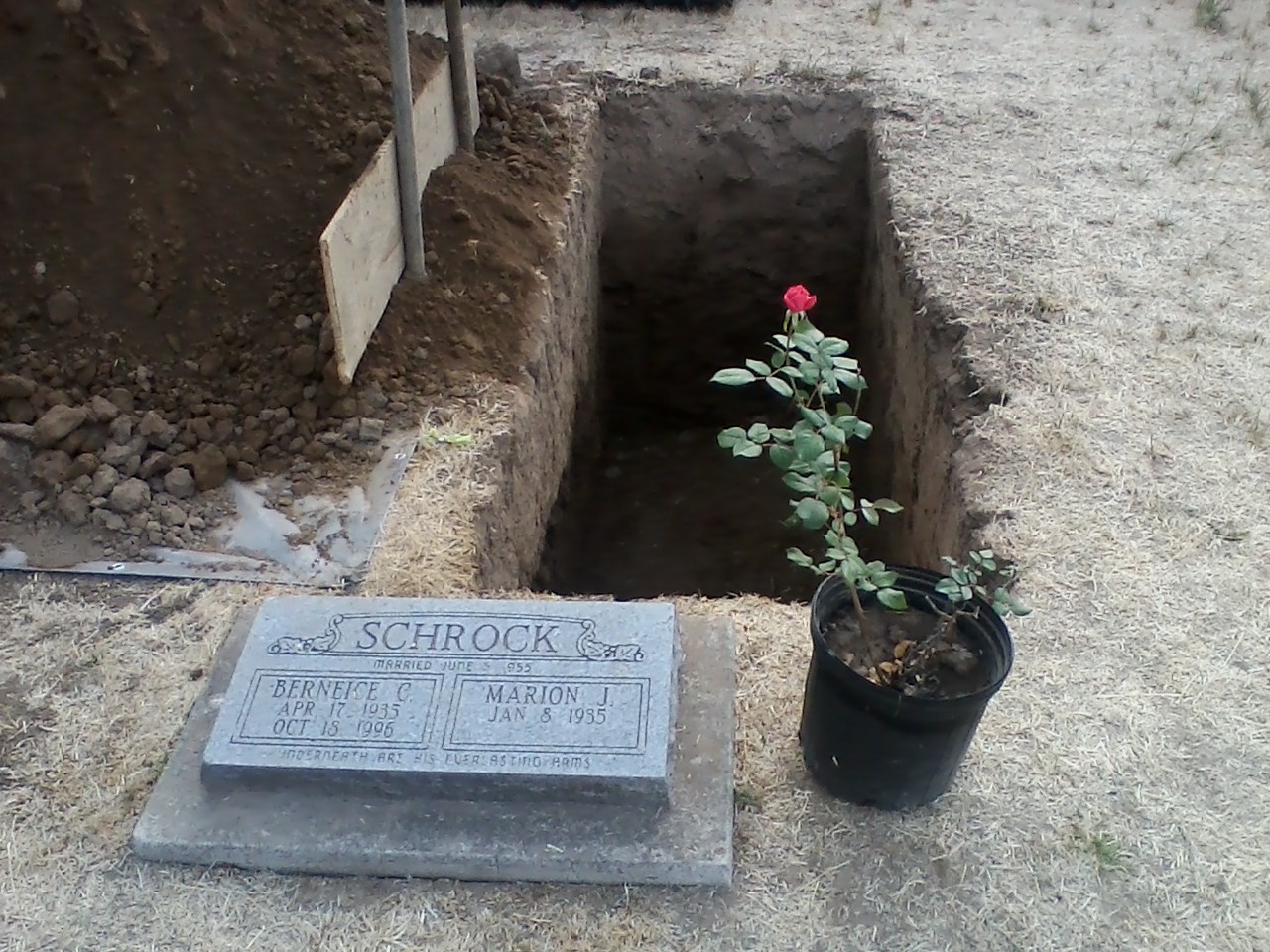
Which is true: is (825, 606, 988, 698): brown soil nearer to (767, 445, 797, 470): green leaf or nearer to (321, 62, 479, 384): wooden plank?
(767, 445, 797, 470): green leaf

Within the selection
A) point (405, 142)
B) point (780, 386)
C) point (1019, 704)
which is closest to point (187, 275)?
point (405, 142)

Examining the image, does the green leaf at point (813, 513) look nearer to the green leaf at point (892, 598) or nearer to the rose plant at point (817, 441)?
the rose plant at point (817, 441)

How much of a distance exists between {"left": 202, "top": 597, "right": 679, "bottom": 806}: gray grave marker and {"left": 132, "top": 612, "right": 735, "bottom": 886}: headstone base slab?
0.04m

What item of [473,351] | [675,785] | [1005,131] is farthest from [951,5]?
[675,785]

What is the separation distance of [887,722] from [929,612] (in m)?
0.29

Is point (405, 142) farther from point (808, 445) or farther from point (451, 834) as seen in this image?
point (451, 834)

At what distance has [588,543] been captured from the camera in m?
5.07

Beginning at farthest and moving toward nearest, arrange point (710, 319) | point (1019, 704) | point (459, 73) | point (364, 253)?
point (710, 319) → point (459, 73) → point (364, 253) → point (1019, 704)

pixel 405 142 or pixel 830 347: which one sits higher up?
pixel 830 347

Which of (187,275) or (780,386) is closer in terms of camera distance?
(780,386)

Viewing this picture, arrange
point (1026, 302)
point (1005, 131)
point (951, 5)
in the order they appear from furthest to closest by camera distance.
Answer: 1. point (951, 5)
2. point (1005, 131)
3. point (1026, 302)

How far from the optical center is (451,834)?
2146 mm

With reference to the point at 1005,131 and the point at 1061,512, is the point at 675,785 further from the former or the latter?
the point at 1005,131

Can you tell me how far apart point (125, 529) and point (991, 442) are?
250 centimetres
